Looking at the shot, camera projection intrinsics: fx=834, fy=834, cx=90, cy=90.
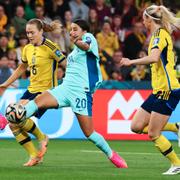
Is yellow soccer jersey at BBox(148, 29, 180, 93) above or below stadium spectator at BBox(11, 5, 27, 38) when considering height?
above

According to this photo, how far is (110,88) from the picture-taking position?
18.4 meters

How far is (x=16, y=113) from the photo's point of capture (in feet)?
35.7

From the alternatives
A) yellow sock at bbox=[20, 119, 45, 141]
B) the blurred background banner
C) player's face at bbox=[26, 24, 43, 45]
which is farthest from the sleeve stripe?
the blurred background banner

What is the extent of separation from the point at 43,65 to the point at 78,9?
10.4 meters

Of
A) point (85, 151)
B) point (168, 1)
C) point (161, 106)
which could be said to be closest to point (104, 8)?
point (168, 1)

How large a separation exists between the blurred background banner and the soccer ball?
696 centimetres

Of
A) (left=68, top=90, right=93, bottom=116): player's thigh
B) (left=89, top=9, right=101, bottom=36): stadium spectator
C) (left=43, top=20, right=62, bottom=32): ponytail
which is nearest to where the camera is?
(left=68, top=90, right=93, bottom=116): player's thigh

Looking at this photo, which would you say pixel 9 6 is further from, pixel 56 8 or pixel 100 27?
pixel 100 27

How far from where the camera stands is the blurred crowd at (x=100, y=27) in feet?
67.3

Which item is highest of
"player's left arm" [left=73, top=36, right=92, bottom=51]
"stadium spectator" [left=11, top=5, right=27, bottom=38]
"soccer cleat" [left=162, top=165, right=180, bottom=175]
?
"player's left arm" [left=73, top=36, right=92, bottom=51]

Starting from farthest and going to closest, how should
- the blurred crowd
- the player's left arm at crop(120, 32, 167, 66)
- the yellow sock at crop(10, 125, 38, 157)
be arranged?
the blurred crowd
the yellow sock at crop(10, 125, 38, 157)
the player's left arm at crop(120, 32, 167, 66)

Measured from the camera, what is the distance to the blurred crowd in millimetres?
20500

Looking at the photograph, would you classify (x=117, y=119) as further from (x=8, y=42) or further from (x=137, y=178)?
(x=137, y=178)

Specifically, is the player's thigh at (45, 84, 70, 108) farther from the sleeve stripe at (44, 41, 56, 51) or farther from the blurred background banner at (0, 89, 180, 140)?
the blurred background banner at (0, 89, 180, 140)
